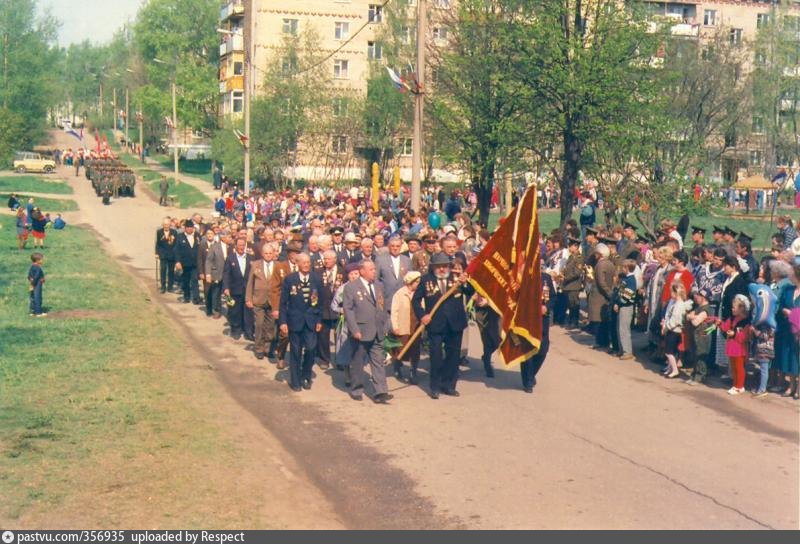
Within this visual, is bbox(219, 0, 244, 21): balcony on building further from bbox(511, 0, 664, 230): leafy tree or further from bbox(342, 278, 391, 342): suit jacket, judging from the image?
bbox(342, 278, 391, 342): suit jacket

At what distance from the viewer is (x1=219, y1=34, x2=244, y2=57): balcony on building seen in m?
85.1

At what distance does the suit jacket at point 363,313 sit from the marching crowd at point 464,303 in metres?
0.02

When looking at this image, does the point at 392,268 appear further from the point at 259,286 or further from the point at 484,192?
the point at 484,192

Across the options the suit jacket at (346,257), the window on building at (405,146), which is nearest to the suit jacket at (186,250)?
the suit jacket at (346,257)

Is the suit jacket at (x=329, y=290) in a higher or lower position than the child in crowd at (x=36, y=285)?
higher

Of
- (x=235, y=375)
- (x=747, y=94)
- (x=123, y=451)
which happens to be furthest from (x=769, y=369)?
(x=747, y=94)

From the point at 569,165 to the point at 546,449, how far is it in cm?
1503

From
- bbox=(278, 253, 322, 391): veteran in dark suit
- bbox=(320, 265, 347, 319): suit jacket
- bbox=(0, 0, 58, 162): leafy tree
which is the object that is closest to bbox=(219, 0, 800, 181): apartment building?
bbox=(0, 0, 58, 162): leafy tree

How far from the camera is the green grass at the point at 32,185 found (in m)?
67.4

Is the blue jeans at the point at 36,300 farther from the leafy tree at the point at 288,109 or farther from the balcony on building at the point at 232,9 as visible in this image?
the balcony on building at the point at 232,9

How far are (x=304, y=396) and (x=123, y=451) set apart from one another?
3840 millimetres
